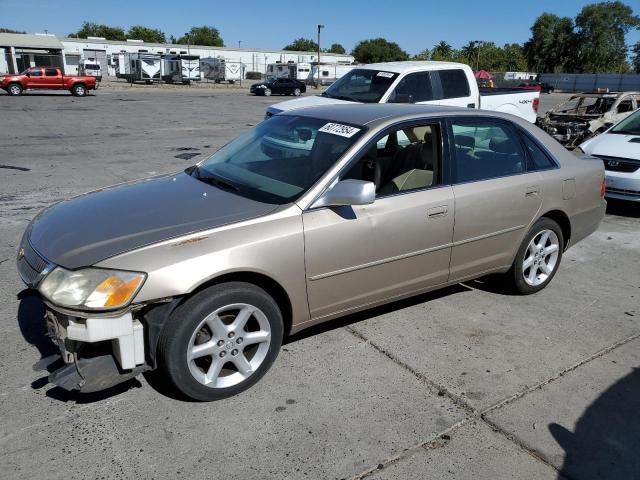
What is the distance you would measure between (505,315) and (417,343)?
968 mm

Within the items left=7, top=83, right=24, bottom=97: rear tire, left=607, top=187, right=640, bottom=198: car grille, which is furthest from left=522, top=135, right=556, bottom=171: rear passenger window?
left=7, top=83, right=24, bottom=97: rear tire

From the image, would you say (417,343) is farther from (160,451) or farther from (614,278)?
(614,278)

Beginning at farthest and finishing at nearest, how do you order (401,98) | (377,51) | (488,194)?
(377,51) → (401,98) → (488,194)

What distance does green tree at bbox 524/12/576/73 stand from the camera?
92.5 meters

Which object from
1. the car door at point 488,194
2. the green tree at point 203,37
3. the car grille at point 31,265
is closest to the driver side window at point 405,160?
the car door at point 488,194

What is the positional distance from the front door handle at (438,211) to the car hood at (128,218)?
45.7 inches

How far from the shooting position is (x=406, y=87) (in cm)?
915

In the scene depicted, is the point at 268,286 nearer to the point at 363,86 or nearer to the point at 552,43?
the point at 363,86

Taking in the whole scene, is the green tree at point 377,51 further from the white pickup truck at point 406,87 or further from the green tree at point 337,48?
the white pickup truck at point 406,87

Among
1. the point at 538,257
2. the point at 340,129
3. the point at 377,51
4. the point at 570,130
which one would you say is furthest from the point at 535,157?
the point at 377,51

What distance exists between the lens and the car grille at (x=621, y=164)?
294 inches

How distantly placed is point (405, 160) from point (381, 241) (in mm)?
879

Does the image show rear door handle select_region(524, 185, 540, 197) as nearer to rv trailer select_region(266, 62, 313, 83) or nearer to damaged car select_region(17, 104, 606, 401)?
damaged car select_region(17, 104, 606, 401)

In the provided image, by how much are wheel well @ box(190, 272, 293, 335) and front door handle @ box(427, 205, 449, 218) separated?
3.97 ft
